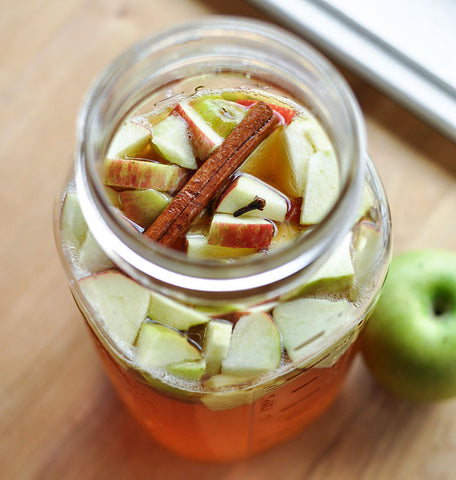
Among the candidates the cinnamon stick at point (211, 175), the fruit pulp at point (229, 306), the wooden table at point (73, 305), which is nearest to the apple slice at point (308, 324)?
the fruit pulp at point (229, 306)

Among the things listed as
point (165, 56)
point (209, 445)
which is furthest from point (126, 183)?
point (209, 445)

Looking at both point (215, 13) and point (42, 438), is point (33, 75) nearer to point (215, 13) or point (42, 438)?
point (215, 13)

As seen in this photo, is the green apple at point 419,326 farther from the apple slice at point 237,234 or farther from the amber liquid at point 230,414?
the apple slice at point 237,234

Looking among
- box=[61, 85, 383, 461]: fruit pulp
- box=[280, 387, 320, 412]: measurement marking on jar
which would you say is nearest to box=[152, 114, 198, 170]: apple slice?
box=[61, 85, 383, 461]: fruit pulp

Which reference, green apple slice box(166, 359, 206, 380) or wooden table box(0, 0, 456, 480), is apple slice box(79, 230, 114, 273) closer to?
green apple slice box(166, 359, 206, 380)

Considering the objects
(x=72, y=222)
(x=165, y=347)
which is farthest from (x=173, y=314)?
(x=72, y=222)

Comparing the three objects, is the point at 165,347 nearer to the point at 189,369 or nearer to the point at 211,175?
the point at 189,369
